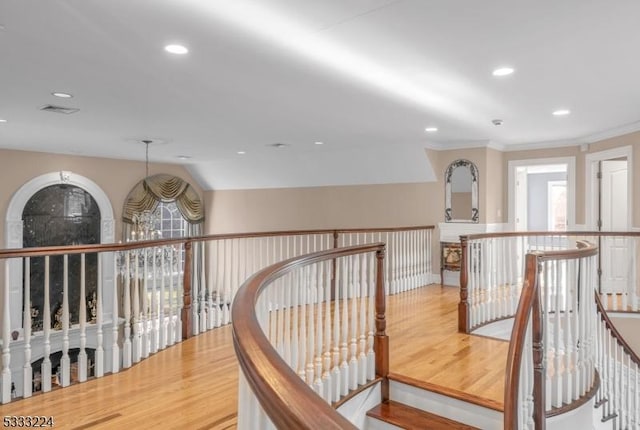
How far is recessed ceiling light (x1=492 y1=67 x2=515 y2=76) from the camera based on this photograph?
11.3ft

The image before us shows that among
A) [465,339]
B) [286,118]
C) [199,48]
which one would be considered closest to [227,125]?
[286,118]

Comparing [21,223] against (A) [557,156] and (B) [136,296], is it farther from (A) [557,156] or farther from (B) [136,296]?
(A) [557,156]

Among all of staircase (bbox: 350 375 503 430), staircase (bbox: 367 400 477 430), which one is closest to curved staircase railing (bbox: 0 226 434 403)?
staircase (bbox: 350 375 503 430)

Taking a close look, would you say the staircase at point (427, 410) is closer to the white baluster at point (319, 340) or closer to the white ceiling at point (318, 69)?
the white baluster at point (319, 340)

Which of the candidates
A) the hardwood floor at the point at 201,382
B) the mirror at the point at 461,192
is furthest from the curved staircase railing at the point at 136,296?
the mirror at the point at 461,192

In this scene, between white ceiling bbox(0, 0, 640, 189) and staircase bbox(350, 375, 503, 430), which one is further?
staircase bbox(350, 375, 503, 430)

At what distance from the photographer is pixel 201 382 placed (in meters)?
3.14

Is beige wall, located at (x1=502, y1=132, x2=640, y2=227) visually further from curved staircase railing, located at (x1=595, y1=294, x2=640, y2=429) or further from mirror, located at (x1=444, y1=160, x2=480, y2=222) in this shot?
curved staircase railing, located at (x1=595, y1=294, x2=640, y2=429)

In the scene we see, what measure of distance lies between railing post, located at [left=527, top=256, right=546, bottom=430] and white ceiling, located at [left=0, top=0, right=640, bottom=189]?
1.55m

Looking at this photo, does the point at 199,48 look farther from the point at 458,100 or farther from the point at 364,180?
the point at 364,180

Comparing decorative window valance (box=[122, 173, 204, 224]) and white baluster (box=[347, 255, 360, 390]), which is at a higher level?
decorative window valance (box=[122, 173, 204, 224])

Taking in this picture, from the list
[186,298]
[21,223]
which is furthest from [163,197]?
[186,298]

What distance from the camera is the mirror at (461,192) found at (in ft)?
23.9

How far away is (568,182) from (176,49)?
675 centimetres
